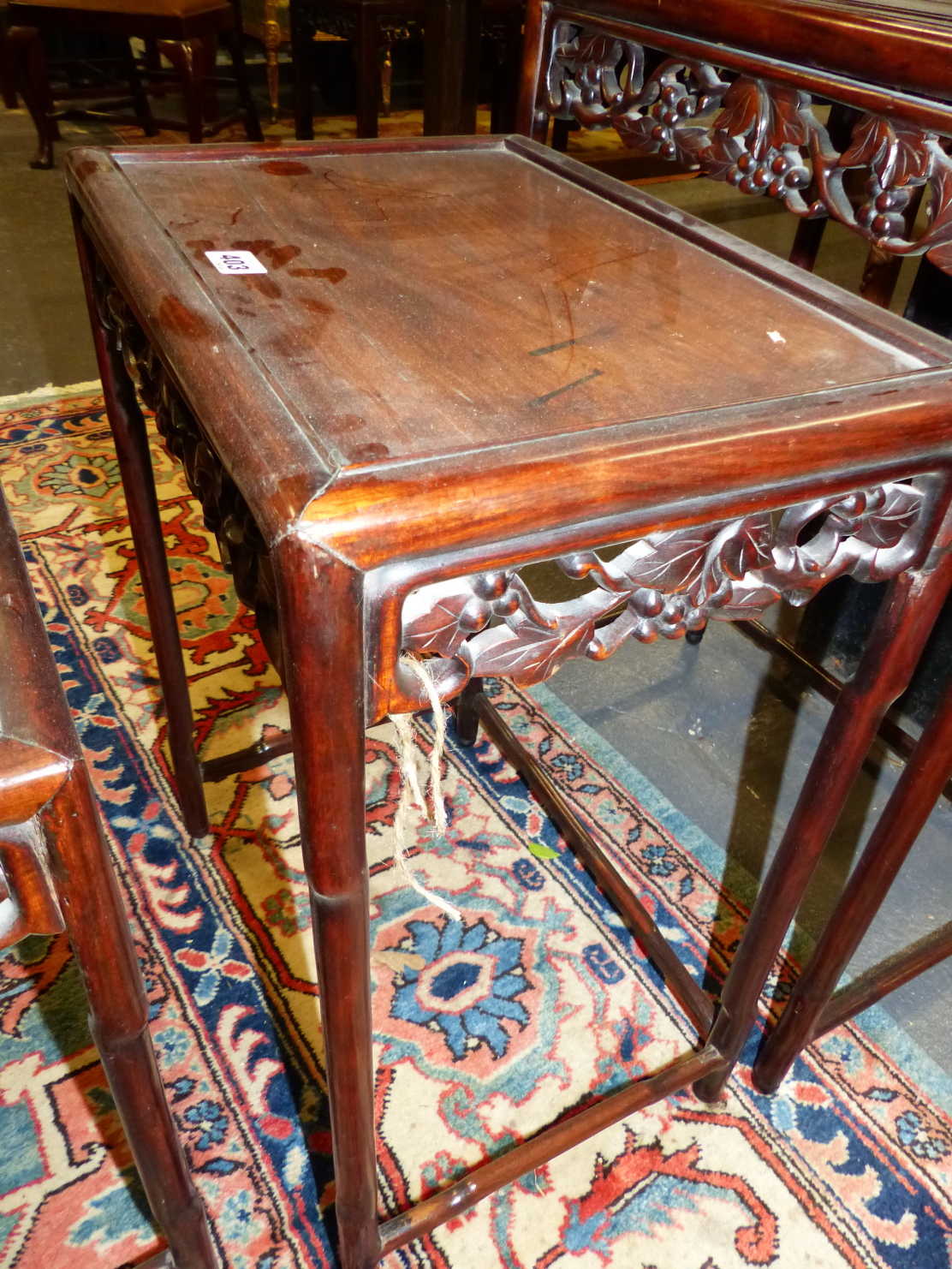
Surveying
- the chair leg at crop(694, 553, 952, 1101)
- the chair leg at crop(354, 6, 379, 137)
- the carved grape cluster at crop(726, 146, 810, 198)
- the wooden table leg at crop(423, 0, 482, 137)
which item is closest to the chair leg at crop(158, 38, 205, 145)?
the chair leg at crop(354, 6, 379, 137)

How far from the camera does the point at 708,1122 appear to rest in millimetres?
905

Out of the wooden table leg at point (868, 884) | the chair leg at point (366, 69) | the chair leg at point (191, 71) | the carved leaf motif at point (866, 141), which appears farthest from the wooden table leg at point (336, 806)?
the chair leg at point (191, 71)

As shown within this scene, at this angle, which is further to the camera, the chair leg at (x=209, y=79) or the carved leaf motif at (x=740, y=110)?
the chair leg at (x=209, y=79)

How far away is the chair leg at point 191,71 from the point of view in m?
3.04

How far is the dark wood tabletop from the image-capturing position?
424mm

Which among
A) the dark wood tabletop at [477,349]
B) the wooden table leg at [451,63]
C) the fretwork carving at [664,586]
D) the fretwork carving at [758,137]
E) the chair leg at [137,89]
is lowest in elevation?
the chair leg at [137,89]

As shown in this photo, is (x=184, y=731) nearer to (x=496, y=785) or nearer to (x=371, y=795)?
(x=371, y=795)

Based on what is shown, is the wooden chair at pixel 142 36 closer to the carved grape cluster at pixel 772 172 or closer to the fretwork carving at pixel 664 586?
the carved grape cluster at pixel 772 172

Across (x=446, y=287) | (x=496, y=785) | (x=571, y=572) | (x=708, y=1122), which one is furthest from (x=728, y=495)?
(x=496, y=785)

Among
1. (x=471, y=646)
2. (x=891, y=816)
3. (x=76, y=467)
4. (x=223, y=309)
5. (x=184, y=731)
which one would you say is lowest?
(x=76, y=467)

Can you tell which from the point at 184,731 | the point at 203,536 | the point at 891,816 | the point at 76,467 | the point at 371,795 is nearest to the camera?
the point at 891,816

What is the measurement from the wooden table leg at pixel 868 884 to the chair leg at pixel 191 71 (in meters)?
3.15

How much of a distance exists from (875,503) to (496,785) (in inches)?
30.2

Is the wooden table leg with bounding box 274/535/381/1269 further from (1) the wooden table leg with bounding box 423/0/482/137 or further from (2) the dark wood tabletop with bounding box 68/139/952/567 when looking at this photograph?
(1) the wooden table leg with bounding box 423/0/482/137
